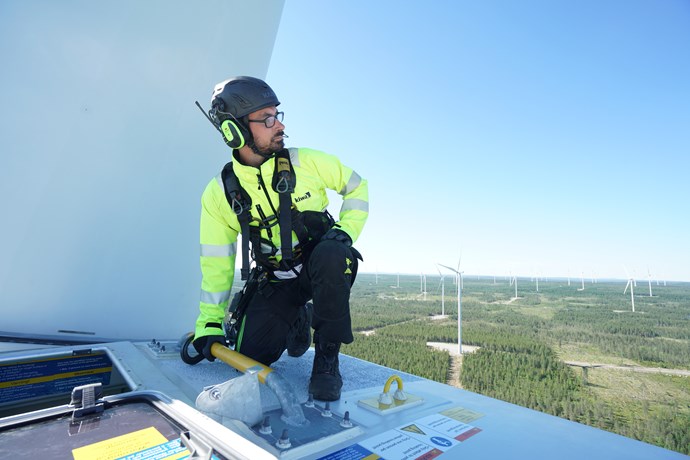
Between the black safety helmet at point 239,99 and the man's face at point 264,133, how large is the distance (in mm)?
54

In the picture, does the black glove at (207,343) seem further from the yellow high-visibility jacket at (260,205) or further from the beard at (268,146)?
the beard at (268,146)

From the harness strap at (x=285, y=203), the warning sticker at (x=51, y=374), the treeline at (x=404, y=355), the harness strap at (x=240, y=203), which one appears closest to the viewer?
the warning sticker at (x=51, y=374)

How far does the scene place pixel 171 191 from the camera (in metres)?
3.46

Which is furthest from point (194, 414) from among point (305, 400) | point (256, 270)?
point (256, 270)

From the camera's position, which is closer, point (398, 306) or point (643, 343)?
point (643, 343)

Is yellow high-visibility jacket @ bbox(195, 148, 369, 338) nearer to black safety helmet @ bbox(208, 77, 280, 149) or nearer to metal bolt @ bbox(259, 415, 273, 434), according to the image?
black safety helmet @ bbox(208, 77, 280, 149)

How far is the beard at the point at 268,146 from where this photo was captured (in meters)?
2.42

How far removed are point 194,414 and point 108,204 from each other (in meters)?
2.60

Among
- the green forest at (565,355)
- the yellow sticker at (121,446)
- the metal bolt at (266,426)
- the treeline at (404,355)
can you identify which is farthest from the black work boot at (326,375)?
the treeline at (404,355)

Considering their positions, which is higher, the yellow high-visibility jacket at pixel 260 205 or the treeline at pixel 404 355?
the yellow high-visibility jacket at pixel 260 205

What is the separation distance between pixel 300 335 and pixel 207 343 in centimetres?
81

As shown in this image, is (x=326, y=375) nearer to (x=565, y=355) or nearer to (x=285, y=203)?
(x=285, y=203)

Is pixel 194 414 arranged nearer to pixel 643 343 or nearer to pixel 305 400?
pixel 305 400

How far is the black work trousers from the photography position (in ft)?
6.73
